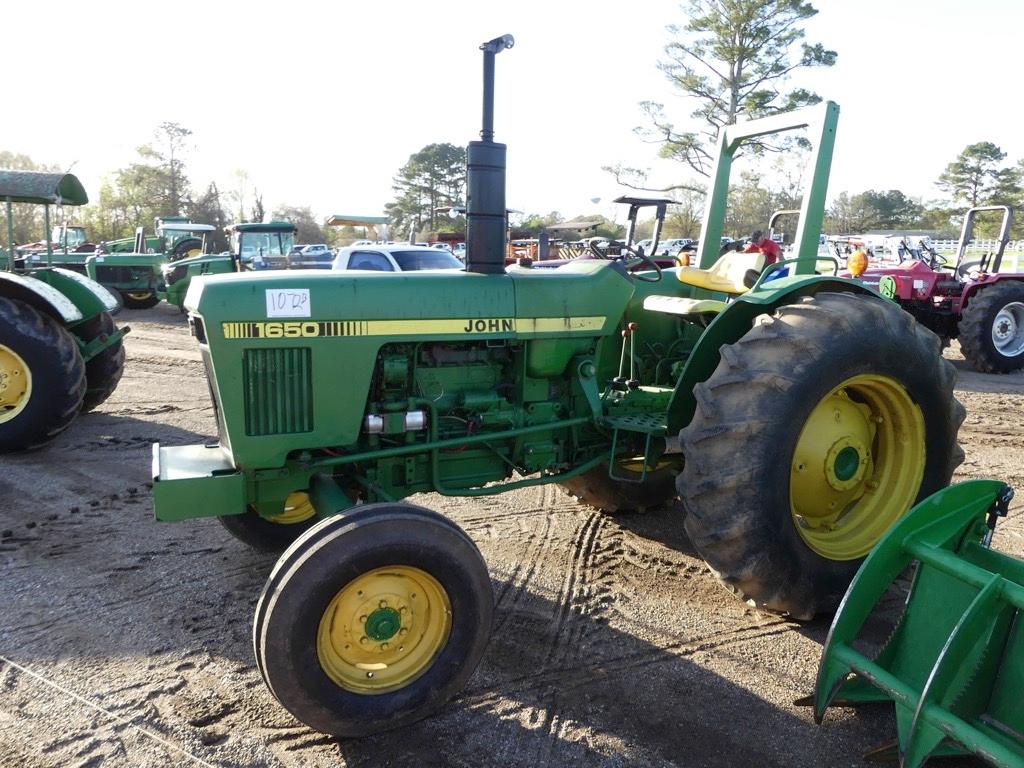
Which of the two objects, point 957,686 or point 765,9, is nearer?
point 957,686

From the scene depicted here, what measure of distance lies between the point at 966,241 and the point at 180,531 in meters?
11.2

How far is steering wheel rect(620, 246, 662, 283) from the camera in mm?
3843

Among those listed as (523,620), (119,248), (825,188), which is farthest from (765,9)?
(523,620)

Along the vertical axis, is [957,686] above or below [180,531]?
above

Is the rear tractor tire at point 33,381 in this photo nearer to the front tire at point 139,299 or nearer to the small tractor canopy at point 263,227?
the small tractor canopy at point 263,227

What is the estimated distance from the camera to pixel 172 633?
10.8 feet

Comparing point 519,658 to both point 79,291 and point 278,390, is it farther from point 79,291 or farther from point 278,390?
point 79,291

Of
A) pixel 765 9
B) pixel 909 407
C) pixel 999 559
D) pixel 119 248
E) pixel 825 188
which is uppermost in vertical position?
pixel 765 9

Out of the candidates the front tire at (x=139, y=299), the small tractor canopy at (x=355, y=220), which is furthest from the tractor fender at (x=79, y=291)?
the small tractor canopy at (x=355, y=220)

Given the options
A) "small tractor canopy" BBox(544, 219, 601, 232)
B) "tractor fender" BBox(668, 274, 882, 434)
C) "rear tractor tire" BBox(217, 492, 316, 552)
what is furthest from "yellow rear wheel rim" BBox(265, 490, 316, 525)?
"small tractor canopy" BBox(544, 219, 601, 232)

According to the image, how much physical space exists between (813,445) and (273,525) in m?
A: 2.65

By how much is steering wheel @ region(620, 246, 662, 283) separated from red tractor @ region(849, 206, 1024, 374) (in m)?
7.05

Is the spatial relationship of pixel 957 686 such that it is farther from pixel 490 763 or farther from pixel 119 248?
pixel 119 248

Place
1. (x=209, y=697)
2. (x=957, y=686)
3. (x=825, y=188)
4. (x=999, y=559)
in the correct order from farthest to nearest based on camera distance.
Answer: (x=825, y=188) → (x=209, y=697) → (x=999, y=559) → (x=957, y=686)
